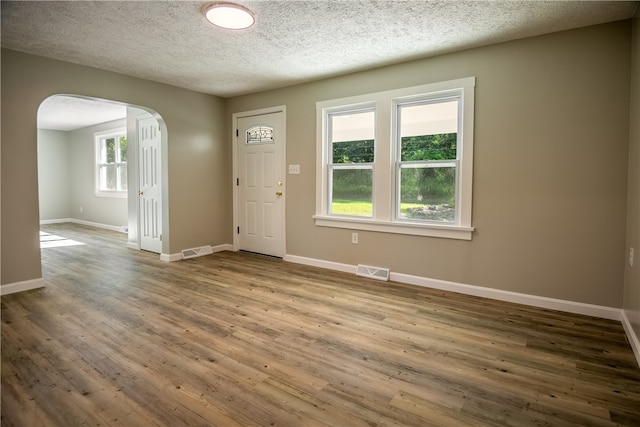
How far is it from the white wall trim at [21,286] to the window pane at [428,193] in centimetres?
404

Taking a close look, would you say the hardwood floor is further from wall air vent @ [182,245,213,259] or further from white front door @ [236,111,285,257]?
white front door @ [236,111,285,257]

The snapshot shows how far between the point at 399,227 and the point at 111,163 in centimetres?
716

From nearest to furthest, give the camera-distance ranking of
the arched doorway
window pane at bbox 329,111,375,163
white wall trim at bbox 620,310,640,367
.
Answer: white wall trim at bbox 620,310,640,367, window pane at bbox 329,111,375,163, the arched doorway

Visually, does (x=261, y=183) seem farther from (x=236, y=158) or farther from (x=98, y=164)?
(x=98, y=164)

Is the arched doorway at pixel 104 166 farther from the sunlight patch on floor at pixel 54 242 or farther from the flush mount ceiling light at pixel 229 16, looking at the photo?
the flush mount ceiling light at pixel 229 16

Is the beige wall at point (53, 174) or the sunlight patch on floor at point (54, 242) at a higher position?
the beige wall at point (53, 174)

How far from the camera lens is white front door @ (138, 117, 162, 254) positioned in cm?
532

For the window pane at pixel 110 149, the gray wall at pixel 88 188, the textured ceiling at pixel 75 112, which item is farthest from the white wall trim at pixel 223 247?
the window pane at pixel 110 149

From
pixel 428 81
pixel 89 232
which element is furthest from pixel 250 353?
pixel 89 232

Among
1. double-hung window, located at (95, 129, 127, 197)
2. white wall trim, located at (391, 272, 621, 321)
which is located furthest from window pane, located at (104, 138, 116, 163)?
white wall trim, located at (391, 272, 621, 321)

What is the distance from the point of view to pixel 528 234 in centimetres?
327

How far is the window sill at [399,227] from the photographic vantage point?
11.9 feet

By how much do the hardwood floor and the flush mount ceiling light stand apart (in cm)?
243

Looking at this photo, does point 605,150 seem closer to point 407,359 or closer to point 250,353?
point 407,359
